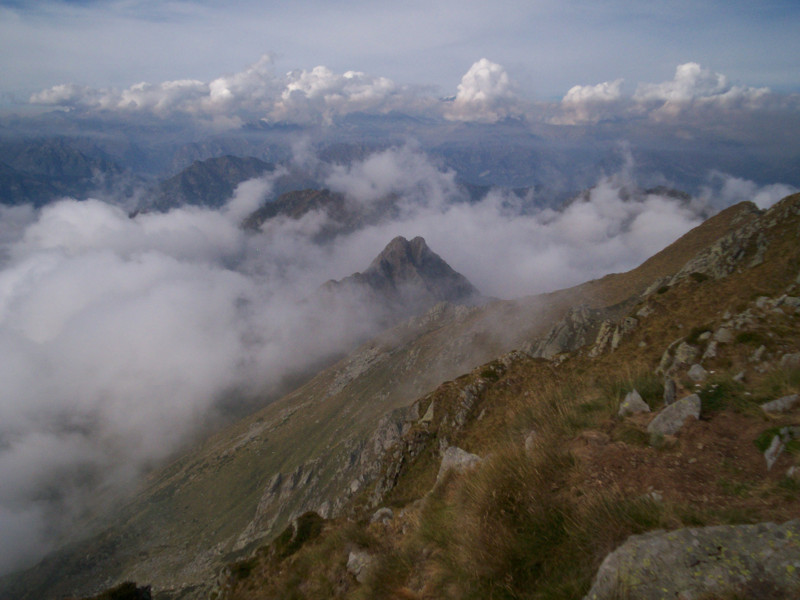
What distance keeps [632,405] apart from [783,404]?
2.81 meters

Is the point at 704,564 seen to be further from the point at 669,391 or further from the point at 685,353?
the point at 685,353

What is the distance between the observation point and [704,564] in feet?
13.0

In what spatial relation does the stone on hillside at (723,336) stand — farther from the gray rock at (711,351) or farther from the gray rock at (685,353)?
the gray rock at (685,353)

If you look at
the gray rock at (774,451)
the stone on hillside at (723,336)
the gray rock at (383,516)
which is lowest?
the gray rock at (383,516)

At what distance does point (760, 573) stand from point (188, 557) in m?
183

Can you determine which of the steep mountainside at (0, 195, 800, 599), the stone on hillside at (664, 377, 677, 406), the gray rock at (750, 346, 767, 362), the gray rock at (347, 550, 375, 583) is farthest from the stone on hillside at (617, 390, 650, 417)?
the gray rock at (347, 550, 375, 583)

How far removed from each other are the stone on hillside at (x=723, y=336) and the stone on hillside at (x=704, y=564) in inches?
526

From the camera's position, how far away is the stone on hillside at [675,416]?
809cm

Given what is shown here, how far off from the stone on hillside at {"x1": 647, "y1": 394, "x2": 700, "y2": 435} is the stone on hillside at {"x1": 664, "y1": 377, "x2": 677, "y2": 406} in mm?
1339

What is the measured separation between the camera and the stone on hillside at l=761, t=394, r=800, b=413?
25.5 ft

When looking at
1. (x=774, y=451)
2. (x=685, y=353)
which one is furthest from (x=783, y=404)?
(x=685, y=353)

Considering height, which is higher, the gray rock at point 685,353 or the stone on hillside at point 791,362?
the stone on hillside at point 791,362

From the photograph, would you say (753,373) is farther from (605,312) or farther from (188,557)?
(188,557)

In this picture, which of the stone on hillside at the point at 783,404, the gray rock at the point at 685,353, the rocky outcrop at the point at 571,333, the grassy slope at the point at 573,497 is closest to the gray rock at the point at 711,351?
the grassy slope at the point at 573,497
